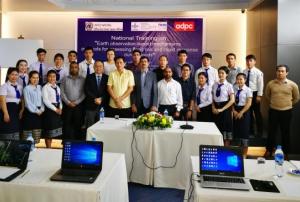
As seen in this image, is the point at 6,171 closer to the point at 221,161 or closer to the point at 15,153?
the point at 15,153

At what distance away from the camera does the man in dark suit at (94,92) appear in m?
4.68

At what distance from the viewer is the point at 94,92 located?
4.71 m

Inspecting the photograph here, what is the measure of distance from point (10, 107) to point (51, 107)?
1.90ft

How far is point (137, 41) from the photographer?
6965mm

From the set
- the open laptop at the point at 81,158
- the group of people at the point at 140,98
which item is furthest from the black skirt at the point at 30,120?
the open laptop at the point at 81,158

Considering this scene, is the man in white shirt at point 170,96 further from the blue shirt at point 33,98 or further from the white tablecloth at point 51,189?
the white tablecloth at point 51,189

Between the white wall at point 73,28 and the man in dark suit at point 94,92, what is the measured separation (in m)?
2.78

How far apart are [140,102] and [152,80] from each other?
1.41 ft

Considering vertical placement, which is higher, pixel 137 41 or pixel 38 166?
pixel 137 41

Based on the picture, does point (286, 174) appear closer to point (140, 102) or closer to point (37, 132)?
point (140, 102)

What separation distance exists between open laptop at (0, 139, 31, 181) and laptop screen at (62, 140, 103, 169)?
288 millimetres

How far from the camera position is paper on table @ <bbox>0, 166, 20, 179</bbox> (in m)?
1.95

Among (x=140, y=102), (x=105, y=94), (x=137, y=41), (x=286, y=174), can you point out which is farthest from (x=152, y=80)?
(x=286, y=174)

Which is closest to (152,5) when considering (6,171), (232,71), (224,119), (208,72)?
(208,72)
